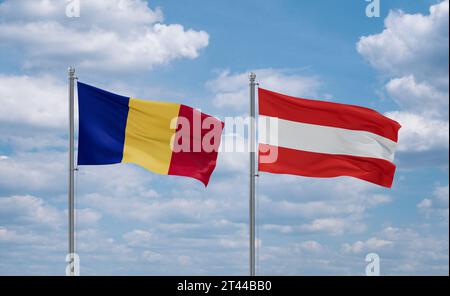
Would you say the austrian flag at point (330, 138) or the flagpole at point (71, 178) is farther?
the austrian flag at point (330, 138)

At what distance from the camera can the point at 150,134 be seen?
76.3ft

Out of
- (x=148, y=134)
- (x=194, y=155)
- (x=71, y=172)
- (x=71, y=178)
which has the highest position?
(x=148, y=134)

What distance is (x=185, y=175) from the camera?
2309 centimetres

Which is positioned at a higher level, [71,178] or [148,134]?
[148,134]

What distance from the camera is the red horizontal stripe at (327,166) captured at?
2298cm

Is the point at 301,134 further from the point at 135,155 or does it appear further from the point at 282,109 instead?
the point at 135,155

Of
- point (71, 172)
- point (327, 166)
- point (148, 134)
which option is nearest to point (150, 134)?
point (148, 134)

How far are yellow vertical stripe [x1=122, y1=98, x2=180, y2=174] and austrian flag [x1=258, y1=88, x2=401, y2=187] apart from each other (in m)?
3.05

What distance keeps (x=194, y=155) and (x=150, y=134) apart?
1567 mm

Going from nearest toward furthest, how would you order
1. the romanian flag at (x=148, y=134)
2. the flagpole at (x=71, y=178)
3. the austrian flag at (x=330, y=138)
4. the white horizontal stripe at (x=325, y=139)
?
the flagpole at (x=71, y=178) < the romanian flag at (x=148, y=134) < the white horizontal stripe at (x=325, y=139) < the austrian flag at (x=330, y=138)

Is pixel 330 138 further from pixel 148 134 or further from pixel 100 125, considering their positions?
pixel 100 125

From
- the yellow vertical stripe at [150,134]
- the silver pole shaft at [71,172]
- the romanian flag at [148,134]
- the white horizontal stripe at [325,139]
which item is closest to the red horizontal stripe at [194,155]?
the romanian flag at [148,134]

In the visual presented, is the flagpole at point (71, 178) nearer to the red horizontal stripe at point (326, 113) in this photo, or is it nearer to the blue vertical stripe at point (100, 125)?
the blue vertical stripe at point (100, 125)
